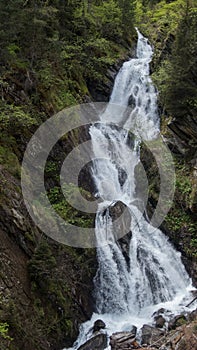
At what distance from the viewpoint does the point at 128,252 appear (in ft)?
45.1

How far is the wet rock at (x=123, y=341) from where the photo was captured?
9.79 m

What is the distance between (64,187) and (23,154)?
1.99m

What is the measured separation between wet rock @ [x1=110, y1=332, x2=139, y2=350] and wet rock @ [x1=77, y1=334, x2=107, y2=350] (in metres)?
0.36

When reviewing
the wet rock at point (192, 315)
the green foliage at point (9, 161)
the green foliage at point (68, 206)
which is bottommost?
the wet rock at point (192, 315)

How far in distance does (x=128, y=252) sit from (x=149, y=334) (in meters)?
3.67

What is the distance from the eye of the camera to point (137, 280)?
13.2 m

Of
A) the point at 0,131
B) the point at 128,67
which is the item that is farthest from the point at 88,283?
the point at 128,67

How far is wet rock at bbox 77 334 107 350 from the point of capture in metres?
10.2

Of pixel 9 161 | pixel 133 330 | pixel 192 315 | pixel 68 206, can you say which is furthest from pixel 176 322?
pixel 9 161

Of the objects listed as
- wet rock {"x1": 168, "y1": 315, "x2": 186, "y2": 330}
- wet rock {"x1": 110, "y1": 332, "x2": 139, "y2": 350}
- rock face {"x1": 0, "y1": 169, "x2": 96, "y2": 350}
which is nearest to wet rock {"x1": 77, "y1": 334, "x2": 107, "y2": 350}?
wet rock {"x1": 110, "y1": 332, "x2": 139, "y2": 350}

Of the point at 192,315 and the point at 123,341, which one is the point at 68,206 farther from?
the point at 192,315

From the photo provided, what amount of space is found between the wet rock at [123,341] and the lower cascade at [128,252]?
0.36 m

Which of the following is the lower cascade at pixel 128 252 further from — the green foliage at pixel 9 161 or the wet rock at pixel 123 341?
the green foliage at pixel 9 161

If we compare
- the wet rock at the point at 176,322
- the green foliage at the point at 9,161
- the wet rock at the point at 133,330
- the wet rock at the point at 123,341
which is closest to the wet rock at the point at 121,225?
the wet rock at the point at 133,330
